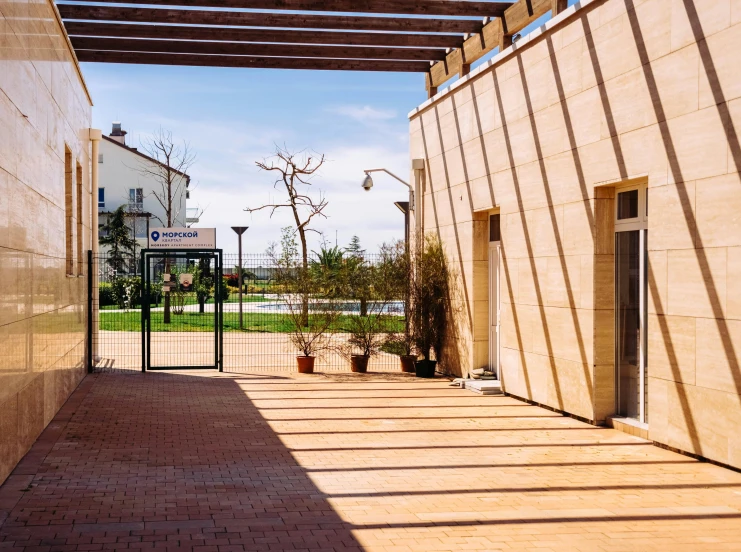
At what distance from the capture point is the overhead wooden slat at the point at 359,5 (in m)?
11.6

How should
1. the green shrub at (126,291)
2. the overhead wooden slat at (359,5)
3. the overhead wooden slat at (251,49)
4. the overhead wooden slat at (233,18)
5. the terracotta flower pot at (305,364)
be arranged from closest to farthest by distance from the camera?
the overhead wooden slat at (359,5) < the overhead wooden slat at (233,18) < the overhead wooden slat at (251,49) < the terracotta flower pot at (305,364) < the green shrub at (126,291)

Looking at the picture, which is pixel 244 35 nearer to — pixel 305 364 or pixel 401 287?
pixel 401 287

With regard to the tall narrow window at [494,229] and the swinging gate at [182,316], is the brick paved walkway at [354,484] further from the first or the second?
the swinging gate at [182,316]

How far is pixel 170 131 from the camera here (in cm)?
3288

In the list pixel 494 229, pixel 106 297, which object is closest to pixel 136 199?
A: pixel 106 297

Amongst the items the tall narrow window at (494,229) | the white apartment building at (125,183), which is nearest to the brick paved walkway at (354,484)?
the tall narrow window at (494,229)

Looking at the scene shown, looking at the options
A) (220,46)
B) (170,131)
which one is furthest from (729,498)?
(170,131)

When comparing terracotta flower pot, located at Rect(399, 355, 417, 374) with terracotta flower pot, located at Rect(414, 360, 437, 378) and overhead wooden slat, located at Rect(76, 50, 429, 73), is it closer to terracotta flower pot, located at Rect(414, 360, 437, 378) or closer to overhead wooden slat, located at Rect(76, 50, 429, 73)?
terracotta flower pot, located at Rect(414, 360, 437, 378)

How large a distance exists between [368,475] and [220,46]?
9.02m

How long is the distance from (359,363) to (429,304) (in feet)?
5.97

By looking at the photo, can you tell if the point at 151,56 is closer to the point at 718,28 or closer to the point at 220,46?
the point at 220,46

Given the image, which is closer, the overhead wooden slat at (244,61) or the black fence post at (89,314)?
the overhead wooden slat at (244,61)

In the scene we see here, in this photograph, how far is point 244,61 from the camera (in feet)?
48.9

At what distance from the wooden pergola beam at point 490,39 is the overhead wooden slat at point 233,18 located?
124 centimetres
